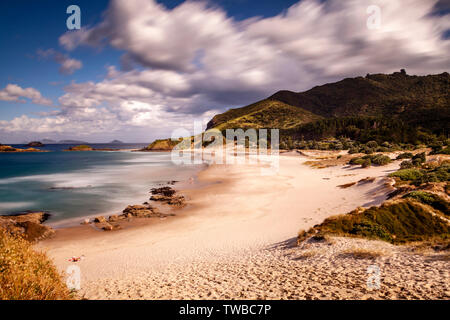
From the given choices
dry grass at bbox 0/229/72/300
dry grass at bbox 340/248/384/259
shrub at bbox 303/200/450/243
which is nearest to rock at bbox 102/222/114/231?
dry grass at bbox 0/229/72/300

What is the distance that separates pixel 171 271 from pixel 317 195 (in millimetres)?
16665

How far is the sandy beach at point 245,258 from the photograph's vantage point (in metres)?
6.42

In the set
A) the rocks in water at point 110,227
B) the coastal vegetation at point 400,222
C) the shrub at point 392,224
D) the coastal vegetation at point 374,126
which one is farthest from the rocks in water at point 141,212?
the coastal vegetation at point 374,126

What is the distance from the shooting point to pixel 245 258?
33.2 ft

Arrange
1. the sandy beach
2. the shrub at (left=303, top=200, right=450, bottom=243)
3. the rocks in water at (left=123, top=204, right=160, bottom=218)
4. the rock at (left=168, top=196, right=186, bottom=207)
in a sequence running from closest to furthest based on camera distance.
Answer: the sandy beach
the shrub at (left=303, top=200, right=450, bottom=243)
the rocks in water at (left=123, top=204, right=160, bottom=218)
the rock at (left=168, top=196, right=186, bottom=207)

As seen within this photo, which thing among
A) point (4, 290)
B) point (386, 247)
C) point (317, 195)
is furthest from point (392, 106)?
point (4, 290)

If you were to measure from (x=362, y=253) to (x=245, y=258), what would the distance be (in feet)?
15.0

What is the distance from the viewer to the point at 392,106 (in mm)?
151000

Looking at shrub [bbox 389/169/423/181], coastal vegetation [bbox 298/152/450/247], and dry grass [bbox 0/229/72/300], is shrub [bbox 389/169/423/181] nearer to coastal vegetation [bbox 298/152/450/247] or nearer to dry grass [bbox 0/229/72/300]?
coastal vegetation [bbox 298/152/450/247]

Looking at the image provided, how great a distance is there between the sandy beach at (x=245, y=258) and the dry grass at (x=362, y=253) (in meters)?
0.07

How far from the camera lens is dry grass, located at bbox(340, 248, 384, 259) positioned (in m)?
8.05

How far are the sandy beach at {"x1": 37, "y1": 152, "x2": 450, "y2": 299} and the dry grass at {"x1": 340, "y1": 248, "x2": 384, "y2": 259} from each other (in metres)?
0.07

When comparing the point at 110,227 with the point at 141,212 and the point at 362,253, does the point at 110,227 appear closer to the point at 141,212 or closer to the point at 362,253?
the point at 141,212

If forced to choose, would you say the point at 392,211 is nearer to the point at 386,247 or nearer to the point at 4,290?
the point at 386,247
